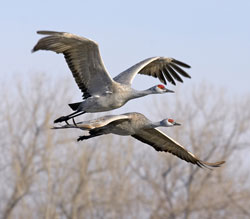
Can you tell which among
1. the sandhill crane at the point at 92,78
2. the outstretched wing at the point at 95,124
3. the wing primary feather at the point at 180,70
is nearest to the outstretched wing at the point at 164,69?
the wing primary feather at the point at 180,70

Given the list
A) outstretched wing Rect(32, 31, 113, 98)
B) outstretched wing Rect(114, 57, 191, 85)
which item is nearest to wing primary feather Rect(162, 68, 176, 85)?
outstretched wing Rect(114, 57, 191, 85)

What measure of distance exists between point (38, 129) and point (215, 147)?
8.33 metres

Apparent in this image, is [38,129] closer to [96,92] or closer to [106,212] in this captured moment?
[106,212]

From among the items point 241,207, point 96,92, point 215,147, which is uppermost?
point 96,92

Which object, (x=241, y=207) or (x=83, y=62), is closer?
(x=83, y=62)

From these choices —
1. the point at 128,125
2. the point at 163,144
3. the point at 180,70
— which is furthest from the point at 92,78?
the point at 180,70

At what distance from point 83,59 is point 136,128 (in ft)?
5.16

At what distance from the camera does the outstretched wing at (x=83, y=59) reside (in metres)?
12.9

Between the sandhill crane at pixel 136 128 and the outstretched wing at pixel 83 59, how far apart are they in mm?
664

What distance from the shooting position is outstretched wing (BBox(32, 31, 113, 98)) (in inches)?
506

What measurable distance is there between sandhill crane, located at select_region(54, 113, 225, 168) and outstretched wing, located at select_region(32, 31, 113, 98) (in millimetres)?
664

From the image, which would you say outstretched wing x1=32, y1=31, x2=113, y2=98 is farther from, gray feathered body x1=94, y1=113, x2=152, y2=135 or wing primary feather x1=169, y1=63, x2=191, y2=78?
wing primary feather x1=169, y1=63, x2=191, y2=78

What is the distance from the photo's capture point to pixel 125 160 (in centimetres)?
3469

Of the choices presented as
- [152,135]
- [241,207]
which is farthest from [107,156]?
[152,135]
